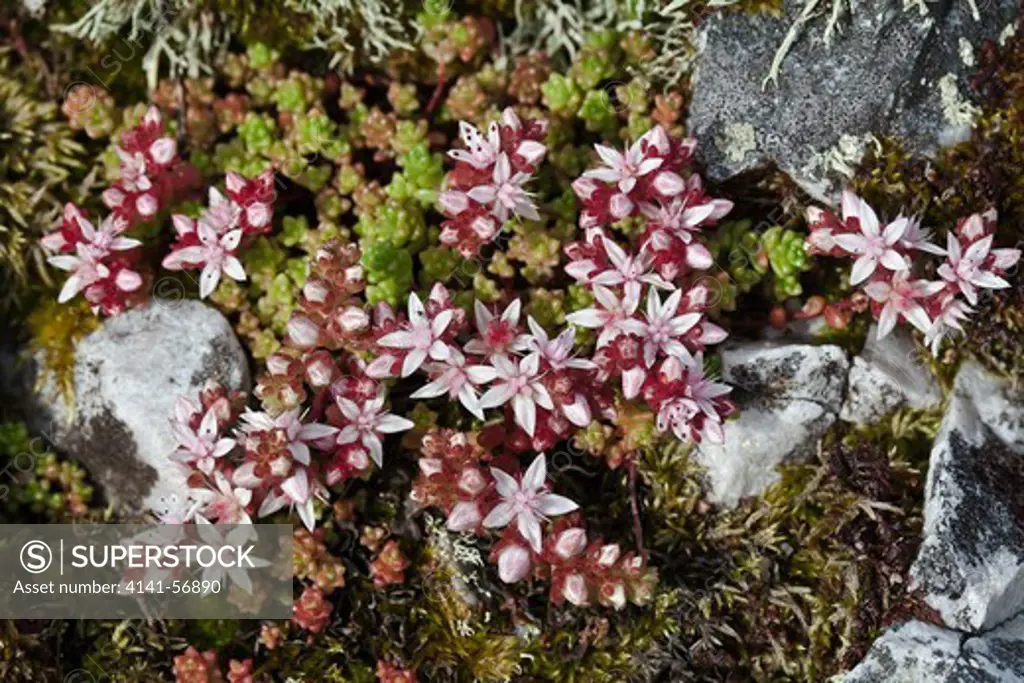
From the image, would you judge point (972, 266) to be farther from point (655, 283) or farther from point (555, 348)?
point (555, 348)

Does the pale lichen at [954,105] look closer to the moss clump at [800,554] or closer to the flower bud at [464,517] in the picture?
the moss clump at [800,554]

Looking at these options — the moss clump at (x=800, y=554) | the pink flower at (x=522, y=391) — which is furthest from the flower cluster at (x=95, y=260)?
the moss clump at (x=800, y=554)

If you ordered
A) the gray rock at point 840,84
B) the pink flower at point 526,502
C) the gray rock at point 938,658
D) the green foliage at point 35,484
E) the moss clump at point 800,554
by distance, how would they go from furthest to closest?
the green foliage at point 35,484 → the gray rock at point 840,84 → the moss clump at point 800,554 → the pink flower at point 526,502 → the gray rock at point 938,658

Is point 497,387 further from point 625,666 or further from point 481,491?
point 625,666

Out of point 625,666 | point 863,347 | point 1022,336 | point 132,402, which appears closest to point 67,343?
point 132,402

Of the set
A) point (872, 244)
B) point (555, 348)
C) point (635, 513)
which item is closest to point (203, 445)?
point (555, 348)

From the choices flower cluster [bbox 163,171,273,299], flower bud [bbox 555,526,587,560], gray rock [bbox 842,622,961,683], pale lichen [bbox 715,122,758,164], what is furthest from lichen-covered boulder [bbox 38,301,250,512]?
gray rock [bbox 842,622,961,683]
